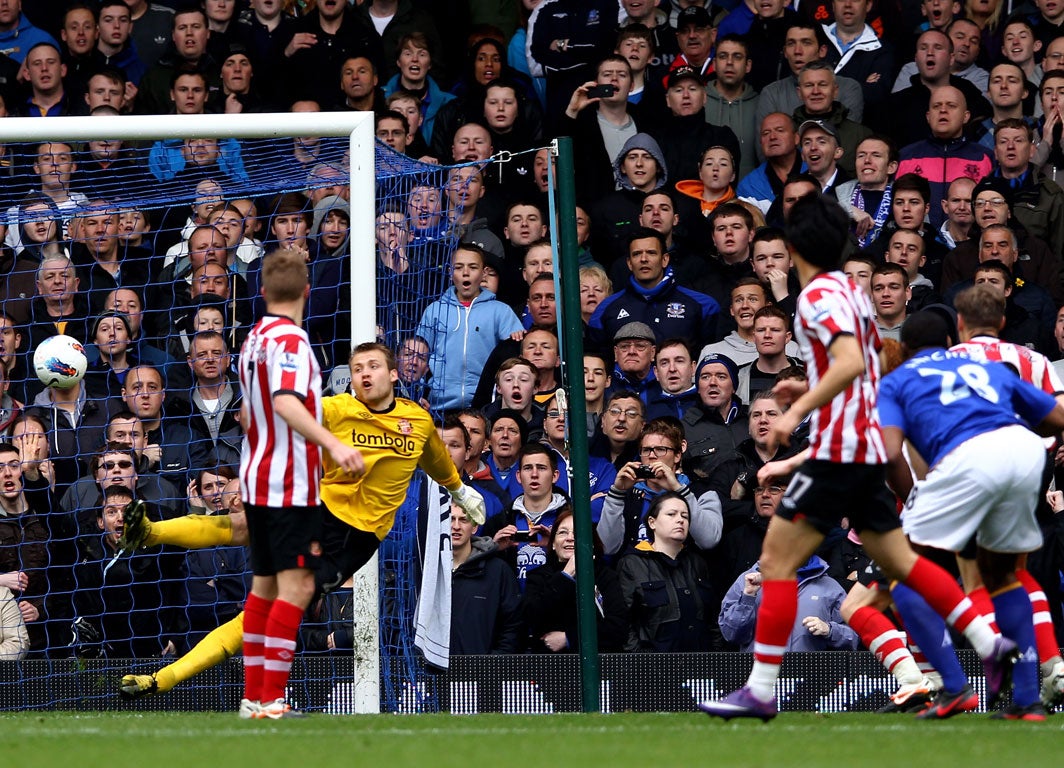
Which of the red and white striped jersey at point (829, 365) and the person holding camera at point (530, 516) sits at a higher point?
the red and white striped jersey at point (829, 365)

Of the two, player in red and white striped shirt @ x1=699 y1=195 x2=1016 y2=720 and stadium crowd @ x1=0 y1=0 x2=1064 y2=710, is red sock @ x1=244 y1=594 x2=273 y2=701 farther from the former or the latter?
stadium crowd @ x1=0 y1=0 x2=1064 y2=710

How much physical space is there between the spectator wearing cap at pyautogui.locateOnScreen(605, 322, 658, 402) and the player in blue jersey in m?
3.88

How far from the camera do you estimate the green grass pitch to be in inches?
209

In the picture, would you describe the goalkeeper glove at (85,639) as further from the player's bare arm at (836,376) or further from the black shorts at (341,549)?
the player's bare arm at (836,376)

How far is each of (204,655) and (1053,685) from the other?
390 cm

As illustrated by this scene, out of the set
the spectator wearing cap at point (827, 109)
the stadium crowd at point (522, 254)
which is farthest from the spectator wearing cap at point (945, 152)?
the spectator wearing cap at point (827, 109)

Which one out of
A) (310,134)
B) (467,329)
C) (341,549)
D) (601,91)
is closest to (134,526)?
(341,549)

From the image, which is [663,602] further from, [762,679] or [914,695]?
[762,679]

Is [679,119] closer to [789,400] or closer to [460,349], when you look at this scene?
[460,349]

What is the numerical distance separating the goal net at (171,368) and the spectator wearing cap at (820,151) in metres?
2.65

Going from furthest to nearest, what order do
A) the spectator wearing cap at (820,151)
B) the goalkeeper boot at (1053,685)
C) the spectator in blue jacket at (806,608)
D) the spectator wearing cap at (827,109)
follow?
the spectator wearing cap at (827,109), the spectator wearing cap at (820,151), the spectator in blue jacket at (806,608), the goalkeeper boot at (1053,685)

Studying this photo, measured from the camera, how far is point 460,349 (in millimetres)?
11336

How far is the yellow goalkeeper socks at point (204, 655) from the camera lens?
781 cm

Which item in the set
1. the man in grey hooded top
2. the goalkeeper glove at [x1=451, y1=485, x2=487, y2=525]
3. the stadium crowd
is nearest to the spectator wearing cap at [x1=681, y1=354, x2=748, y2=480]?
the stadium crowd
